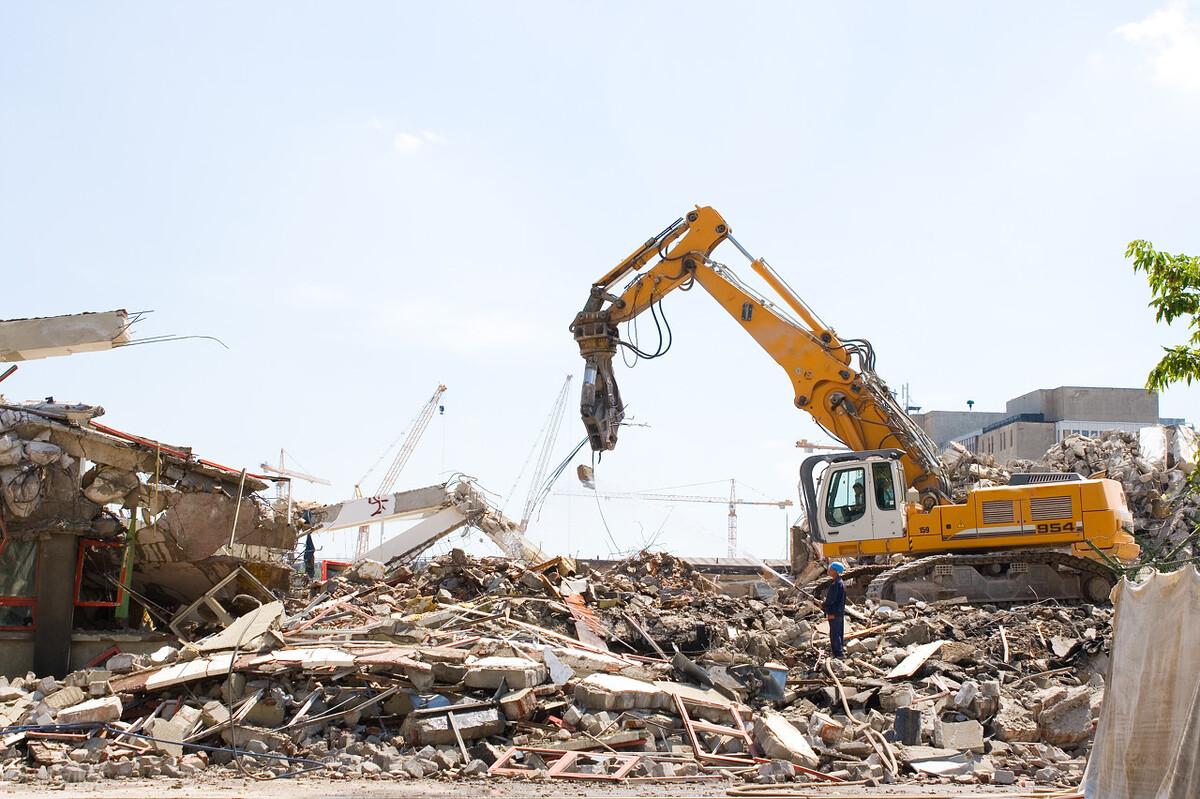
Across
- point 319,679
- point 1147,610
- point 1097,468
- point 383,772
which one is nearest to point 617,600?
point 319,679

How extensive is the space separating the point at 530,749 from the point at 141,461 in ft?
24.3

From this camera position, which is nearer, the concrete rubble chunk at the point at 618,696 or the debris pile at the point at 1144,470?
the concrete rubble chunk at the point at 618,696

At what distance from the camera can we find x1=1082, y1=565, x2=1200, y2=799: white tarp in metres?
6.67

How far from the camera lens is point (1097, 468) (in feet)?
99.3

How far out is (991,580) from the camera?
17406 millimetres

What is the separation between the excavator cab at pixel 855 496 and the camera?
54.8 feet

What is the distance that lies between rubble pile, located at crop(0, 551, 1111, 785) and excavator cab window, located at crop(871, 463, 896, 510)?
3.32 meters

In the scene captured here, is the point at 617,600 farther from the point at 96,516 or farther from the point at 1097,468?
the point at 1097,468

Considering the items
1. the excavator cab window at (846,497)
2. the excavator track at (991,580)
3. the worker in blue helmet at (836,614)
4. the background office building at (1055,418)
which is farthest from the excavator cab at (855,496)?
the background office building at (1055,418)

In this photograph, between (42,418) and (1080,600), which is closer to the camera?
(42,418)

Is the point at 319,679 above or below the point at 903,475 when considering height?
below

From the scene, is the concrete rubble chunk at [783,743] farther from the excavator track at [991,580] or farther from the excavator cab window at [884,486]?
the excavator track at [991,580]

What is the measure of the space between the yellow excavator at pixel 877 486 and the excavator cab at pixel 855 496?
15 mm

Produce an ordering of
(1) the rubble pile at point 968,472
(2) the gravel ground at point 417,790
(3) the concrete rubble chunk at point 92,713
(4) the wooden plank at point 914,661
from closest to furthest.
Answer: (2) the gravel ground at point 417,790 → (3) the concrete rubble chunk at point 92,713 → (4) the wooden plank at point 914,661 → (1) the rubble pile at point 968,472
